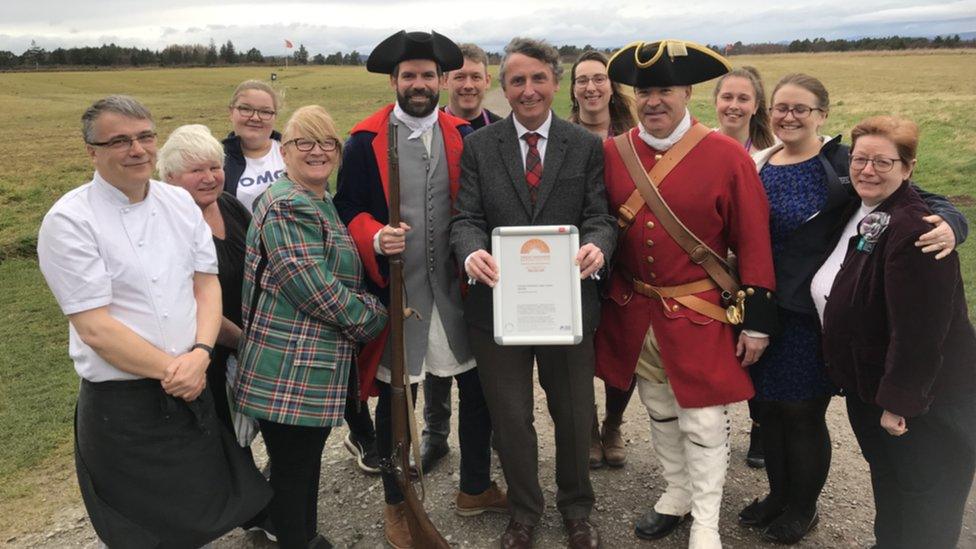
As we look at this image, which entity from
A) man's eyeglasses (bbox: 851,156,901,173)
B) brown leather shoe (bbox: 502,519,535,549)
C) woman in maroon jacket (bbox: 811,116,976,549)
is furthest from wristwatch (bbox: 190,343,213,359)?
man's eyeglasses (bbox: 851,156,901,173)

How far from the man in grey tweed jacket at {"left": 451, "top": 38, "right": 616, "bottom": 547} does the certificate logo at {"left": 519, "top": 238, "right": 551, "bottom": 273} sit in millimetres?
192

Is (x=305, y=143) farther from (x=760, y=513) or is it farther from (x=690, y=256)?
(x=760, y=513)

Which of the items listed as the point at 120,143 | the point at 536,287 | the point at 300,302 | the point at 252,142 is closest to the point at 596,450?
the point at 536,287

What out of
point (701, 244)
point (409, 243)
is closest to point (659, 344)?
point (701, 244)

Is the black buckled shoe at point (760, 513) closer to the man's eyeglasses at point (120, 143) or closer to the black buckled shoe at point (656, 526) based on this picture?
the black buckled shoe at point (656, 526)

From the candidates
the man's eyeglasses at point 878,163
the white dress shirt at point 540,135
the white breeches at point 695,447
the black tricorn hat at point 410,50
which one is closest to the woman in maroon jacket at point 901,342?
the man's eyeglasses at point 878,163

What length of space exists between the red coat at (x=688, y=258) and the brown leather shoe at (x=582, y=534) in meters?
0.86

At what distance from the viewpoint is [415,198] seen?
388cm

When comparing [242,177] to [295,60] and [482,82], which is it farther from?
[295,60]

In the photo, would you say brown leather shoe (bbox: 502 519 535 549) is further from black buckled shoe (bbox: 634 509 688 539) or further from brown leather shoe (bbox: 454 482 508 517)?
black buckled shoe (bbox: 634 509 688 539)

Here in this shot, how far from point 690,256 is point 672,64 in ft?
3.23

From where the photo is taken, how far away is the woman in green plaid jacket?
328 cm

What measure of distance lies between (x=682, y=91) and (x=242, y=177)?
Answer: 3.07 meters

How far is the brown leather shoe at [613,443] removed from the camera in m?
4.93
